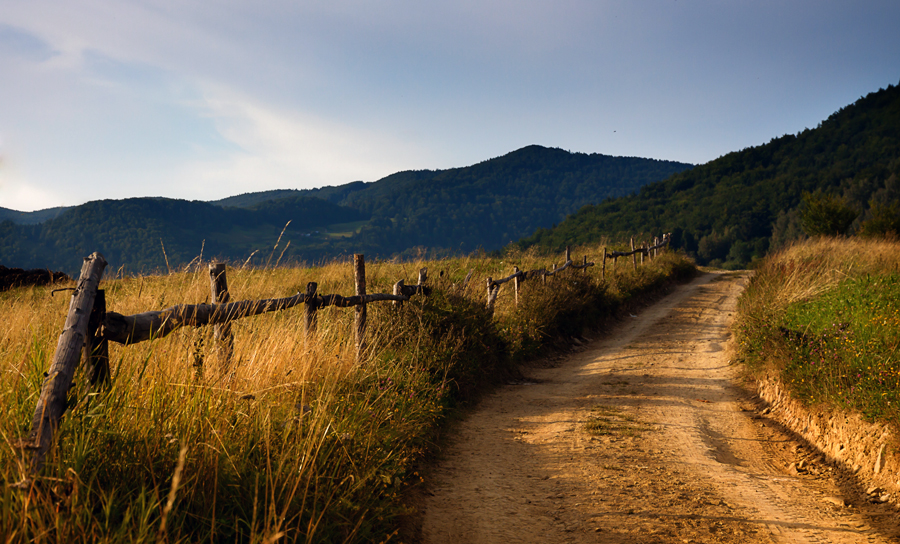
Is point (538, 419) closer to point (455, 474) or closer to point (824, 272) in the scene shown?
point (455, 474)

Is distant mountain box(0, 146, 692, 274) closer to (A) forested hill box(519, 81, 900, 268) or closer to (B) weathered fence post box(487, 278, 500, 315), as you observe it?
(B) weathered fence post box(487, 278, 500, 315)

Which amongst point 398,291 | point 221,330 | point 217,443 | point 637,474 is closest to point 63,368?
point 217,443

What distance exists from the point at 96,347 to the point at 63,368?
45 cm

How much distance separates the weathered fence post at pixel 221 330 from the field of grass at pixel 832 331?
585 cm

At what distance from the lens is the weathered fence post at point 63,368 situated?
1.97 meters

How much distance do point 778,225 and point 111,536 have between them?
77548 millimetres

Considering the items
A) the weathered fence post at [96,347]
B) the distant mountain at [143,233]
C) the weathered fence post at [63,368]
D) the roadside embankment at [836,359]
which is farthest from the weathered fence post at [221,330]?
the distant mountain at [143,233]

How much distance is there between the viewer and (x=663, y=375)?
27.3ft

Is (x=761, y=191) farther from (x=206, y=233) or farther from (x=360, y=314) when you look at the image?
(x=206, y=233)

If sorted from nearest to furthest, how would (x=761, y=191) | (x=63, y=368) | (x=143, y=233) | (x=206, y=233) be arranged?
(x=63, y=368), (x=761, y=191), (x=143, y=233), (x=206, y=233)

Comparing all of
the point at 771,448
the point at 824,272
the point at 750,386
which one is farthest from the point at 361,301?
the point at 824,272

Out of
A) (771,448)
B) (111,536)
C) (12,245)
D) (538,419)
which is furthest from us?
(12,245)

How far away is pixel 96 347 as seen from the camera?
267 cm

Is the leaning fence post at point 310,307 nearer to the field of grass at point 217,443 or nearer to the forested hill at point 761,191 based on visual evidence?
the field of grass at point 217,443
